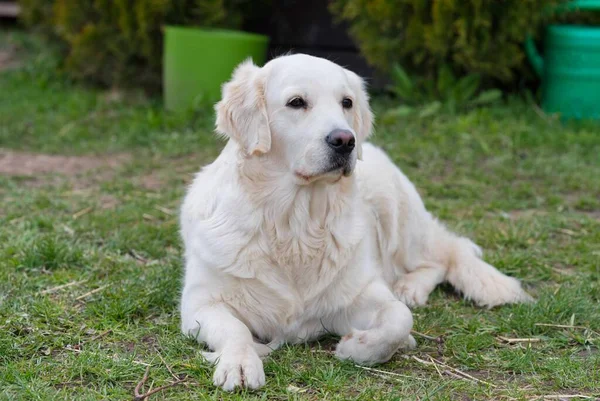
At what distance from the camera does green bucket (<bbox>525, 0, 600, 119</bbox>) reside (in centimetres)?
666

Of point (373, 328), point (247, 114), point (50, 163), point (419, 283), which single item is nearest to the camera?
point (373, 328)

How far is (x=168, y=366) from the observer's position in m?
2.81

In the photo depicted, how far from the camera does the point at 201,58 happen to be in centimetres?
714

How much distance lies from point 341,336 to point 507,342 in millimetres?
608

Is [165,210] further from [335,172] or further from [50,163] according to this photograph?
[335,172]

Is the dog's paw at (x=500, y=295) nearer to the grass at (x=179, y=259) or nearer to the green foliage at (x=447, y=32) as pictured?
the grass at (x=179, y=259)

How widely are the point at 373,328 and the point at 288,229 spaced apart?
1.50ft

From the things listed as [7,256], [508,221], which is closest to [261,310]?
[7,256]

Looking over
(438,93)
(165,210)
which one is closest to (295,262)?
(165,210)

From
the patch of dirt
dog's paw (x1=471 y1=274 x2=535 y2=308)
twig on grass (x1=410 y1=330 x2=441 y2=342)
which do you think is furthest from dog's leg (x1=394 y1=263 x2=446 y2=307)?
the patch of dirt

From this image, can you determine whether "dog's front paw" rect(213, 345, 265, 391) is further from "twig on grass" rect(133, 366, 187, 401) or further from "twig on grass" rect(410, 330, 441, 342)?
"twig on grass" rect(410, 330, 441, 342)

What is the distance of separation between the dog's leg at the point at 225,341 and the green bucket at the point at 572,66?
4567mm

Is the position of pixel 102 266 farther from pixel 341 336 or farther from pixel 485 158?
pixel 485 158

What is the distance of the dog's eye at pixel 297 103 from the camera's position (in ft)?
9.80
